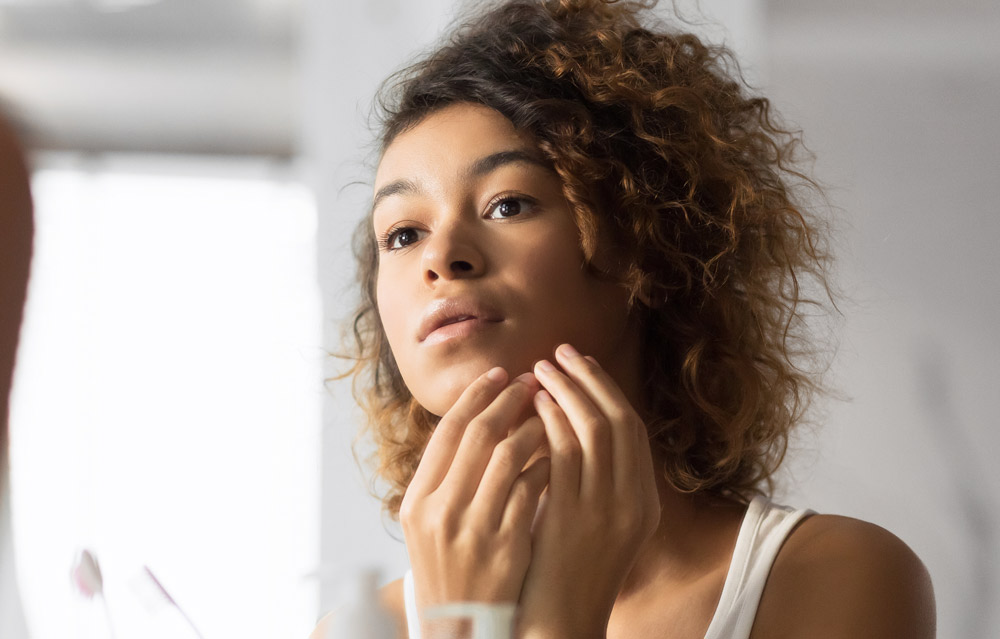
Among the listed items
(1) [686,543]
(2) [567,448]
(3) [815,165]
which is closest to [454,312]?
(2) [567,448]

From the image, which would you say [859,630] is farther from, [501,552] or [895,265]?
[895,265]

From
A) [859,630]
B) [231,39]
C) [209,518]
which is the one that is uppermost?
[231,39]

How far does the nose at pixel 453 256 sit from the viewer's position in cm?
58

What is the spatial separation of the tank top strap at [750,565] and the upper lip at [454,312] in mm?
249

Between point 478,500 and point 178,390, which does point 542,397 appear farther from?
point 178,390

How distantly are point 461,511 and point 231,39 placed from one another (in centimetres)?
81

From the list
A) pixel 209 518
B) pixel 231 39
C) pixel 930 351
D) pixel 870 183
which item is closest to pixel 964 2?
pixel 870 183

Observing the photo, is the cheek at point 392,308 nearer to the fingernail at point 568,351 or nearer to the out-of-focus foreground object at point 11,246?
the fingernail at point 568,351

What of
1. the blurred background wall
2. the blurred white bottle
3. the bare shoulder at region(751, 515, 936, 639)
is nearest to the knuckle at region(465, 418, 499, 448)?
the blurred white bottle

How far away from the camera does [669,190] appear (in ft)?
2.23

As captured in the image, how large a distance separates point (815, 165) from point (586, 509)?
59cm

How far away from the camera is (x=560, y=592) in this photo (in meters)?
0.52

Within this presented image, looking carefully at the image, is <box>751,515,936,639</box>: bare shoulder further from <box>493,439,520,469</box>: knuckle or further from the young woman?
<box>493,439,520,469</box>: knuckle

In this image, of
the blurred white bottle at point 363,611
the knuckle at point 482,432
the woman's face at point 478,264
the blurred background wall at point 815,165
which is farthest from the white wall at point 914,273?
the blurred white bottle at point 363,611
